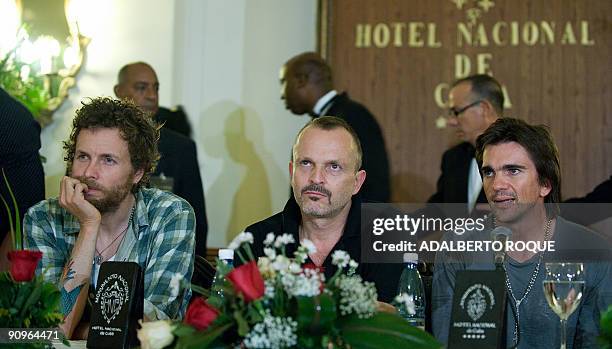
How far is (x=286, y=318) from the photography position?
1868 mm

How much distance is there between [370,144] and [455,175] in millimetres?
490

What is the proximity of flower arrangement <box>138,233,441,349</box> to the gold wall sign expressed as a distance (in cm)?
425

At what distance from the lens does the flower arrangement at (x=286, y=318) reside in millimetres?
1847

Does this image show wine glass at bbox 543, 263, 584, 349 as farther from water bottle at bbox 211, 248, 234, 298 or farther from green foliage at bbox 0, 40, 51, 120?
green foliage at bbox 0, 40, 51, 120

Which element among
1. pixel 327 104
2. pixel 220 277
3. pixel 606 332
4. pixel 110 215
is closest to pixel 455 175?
pixel 327 104

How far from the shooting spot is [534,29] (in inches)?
240

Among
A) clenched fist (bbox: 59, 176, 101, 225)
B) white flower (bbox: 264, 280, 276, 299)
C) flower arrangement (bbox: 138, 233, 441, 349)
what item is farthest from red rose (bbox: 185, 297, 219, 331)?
clenched fist (bbox: 59, 176, 101, 225)

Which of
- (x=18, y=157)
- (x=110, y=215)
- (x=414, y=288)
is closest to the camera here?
(x=414, y=288)

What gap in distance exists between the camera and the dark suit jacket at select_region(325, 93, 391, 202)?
5.33 meters

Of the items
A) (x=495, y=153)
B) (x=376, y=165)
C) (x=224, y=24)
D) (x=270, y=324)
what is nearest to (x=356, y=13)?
(x=224, y=24)

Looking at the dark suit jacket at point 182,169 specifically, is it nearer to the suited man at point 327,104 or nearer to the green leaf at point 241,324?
the suited man at point 327,104

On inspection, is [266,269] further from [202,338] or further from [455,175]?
[455,175]

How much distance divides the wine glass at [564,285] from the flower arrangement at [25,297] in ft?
3.53

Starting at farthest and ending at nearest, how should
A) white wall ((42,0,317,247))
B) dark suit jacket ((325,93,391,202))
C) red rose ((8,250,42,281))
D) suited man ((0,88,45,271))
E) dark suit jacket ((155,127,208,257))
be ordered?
white wall ((42,0,317,247)) < dark suit jacket ((325,93,391,202)) < dark suit jacket ((155,127,208,257)) < suited man ((0,88,45,271)) < red rose ((8,250,42,281))
